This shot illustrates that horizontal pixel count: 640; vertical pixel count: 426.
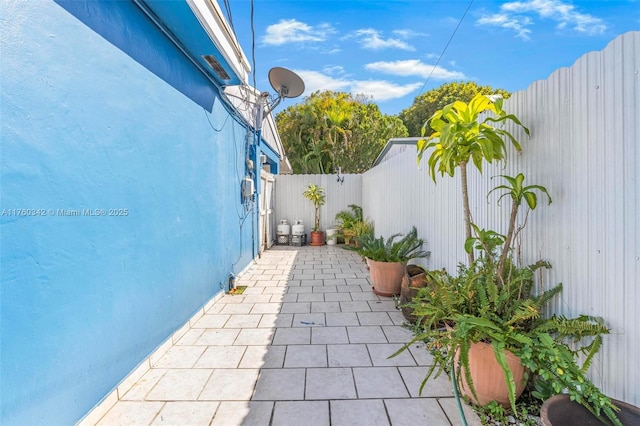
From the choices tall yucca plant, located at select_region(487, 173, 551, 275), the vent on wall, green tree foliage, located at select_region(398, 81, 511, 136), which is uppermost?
green tree foliage, located at select_region(398, 81, 511, 136)

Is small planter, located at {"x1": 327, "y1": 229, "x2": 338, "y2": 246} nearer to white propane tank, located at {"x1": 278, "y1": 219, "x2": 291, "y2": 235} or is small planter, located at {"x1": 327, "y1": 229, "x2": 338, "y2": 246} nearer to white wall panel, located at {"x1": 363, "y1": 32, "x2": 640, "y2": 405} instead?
white propane tank, located at {"x1": 278, "y1": 219, "x2": 291, "y2": 235}

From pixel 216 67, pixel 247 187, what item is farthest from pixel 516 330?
pixel 247 187

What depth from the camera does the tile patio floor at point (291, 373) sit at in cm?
190

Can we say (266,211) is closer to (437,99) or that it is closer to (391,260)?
(391,260)

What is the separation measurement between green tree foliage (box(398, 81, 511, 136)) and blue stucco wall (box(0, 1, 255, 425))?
18.6 meters

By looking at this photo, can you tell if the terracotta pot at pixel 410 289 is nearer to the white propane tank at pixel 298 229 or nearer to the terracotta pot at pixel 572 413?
the terracotta pot at pixel 572 413

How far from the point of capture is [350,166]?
1661 cm

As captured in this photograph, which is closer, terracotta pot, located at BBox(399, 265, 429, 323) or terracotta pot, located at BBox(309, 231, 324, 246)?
terracotta pot, located at BBox(399, 265, 429, 323)

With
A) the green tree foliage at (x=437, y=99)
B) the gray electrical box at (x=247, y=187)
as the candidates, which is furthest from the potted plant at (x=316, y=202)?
the green tree foliage at (x=437, y=99)

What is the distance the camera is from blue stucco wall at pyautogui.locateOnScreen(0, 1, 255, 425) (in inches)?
56.1

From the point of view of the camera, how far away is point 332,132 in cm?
1594

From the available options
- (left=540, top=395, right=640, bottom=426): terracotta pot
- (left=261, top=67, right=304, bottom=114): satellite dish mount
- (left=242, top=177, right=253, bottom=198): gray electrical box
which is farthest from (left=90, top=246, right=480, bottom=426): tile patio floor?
(left=261, top=67, right=304, bottom=114): satellite dish mount

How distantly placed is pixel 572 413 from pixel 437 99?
70.3 feet

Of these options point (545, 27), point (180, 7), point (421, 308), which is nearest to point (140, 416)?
point (421, 308)
